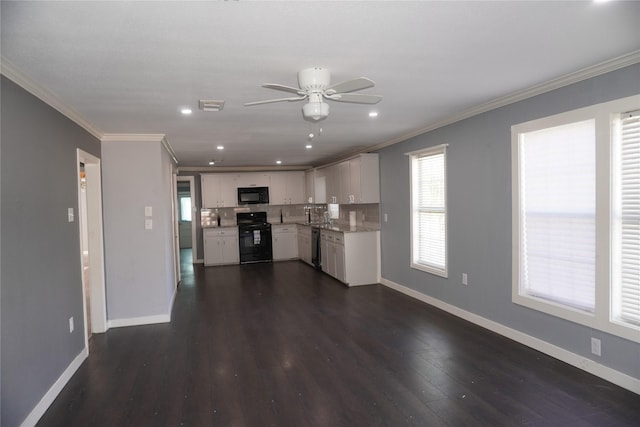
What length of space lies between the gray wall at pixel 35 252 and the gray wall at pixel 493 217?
4003mm

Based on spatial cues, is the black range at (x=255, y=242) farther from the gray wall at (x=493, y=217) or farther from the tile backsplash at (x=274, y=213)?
the gray wall at (x=493, y=217)

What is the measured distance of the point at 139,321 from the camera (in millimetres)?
4598

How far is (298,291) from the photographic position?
600 centimetres

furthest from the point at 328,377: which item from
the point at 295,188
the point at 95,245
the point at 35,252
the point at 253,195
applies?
the point at 295,188

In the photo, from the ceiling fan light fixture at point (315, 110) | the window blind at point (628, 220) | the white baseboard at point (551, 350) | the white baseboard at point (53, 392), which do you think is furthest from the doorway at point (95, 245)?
the window blind at point (628, 220)

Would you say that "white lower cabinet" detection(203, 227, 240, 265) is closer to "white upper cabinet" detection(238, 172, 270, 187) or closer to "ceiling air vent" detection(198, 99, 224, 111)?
"white upper cabinet" detection(238, 172, 270, 187)

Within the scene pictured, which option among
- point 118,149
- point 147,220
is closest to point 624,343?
point 147,220

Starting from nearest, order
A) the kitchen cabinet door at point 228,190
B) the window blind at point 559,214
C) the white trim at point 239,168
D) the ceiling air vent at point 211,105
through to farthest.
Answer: the window blind at point 559,214
the ceiling air vent at point 211,105
the kitchen cabinet door at point 228,190
the white trim at point 239,168

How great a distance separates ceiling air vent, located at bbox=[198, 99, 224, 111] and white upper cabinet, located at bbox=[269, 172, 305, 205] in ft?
19.2

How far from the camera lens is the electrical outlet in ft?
9.37

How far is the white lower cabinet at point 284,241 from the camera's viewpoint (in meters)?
9.12

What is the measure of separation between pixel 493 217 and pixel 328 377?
7.60ft

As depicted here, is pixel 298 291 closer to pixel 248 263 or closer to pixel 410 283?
pixel 410 283

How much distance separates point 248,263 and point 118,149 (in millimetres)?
4860
